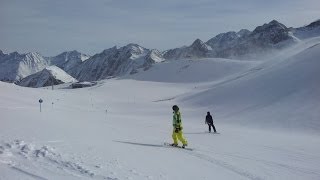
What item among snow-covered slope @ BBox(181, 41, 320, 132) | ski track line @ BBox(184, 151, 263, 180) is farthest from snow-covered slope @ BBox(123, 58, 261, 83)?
ski track line @ BBox(184, 151, 263, 180)

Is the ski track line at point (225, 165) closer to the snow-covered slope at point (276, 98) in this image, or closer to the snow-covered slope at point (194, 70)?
the snow-covered slope at point (276, 98)

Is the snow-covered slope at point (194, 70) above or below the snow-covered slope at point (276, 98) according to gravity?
above

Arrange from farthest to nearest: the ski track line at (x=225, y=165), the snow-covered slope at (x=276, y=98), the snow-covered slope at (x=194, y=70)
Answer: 1. the snow-covered slope at (x=194, y=70)
2. the snow-covered slope at (x=276, y=98)
3. the ski track line at (x=225, y=165)

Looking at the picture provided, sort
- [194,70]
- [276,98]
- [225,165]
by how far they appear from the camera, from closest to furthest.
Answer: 1. [225,165]
2. [276,98]
3. [194,70]

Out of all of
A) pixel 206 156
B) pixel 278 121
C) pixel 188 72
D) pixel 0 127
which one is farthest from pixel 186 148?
pixel 188 72

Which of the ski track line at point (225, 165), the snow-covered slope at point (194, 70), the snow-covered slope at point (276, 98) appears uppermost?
the snow-covered slope at point (194, 70)

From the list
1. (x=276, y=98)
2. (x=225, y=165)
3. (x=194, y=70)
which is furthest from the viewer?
(x=194, y=70)

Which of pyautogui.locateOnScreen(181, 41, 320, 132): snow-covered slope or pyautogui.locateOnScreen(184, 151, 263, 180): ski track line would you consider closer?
pyautogui.locateOnScreen(184, 151, 263, 180): ski track line

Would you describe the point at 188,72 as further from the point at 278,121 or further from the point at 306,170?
the point at 306,170

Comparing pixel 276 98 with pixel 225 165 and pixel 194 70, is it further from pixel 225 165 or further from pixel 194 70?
pixel 194 70

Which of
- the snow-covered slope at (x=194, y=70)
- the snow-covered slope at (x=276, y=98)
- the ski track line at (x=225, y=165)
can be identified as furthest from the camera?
the snow-covered slope at (x=194, y=70)

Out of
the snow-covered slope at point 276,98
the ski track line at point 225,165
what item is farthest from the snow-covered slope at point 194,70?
the ski track line at point 225,165

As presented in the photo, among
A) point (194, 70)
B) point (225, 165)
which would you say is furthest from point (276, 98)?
point (194, 70)

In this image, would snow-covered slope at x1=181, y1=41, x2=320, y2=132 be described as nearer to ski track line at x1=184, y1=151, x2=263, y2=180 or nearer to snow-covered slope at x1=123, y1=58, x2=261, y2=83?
Answer: ski track line at x1=184, y1=151, x2=263, y2=180
